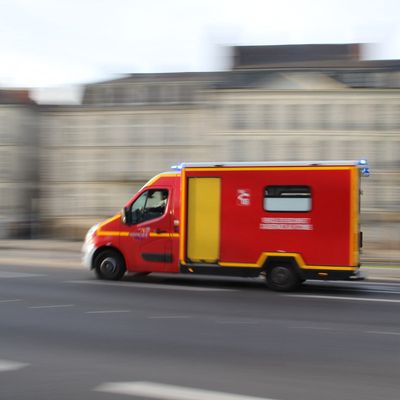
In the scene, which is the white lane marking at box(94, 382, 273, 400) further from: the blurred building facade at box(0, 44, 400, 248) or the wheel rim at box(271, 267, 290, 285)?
the blurred building facade at box(0, 44, 400, 248)

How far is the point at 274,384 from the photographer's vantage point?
511 centimetres

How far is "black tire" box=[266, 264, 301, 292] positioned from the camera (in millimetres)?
11344

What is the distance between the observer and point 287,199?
11.3 metres

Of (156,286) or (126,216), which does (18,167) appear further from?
(156,286)

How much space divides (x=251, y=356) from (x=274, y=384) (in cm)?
102

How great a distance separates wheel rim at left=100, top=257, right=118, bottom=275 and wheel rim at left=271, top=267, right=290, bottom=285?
11.8ft

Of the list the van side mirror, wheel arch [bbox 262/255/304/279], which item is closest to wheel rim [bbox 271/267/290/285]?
wheel arch [bbox 262/255/304/279]

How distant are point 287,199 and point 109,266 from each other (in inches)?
169

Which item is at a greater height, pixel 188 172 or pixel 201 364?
pixel 188 172

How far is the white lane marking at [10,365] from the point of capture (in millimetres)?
5523

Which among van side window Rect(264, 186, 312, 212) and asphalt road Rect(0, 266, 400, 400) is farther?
van side window Rect(264, 186, 312, 212)

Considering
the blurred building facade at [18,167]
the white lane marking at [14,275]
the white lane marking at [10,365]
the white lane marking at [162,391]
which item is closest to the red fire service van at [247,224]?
the white lane marking at [14,275]

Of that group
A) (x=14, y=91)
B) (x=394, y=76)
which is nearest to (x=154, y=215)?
(x=394, y=76)

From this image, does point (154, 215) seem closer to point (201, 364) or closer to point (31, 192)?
point (201, 364)
